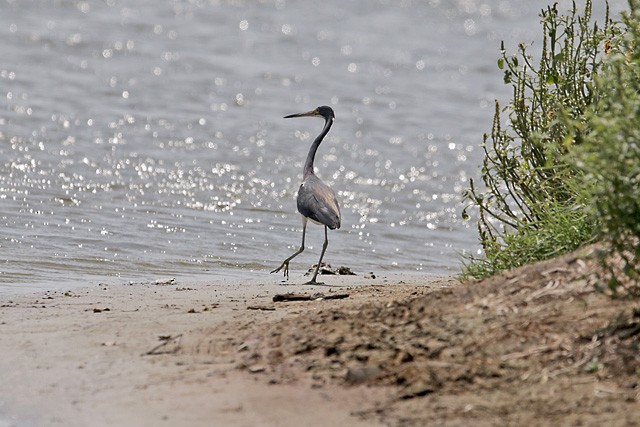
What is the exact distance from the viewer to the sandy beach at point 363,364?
556 cm

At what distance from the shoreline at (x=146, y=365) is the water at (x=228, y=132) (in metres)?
1.51

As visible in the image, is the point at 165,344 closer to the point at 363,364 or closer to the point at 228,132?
the point at 363,364

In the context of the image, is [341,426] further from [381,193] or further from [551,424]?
[381,193]

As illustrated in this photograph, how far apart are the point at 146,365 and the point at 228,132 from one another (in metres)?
12.4

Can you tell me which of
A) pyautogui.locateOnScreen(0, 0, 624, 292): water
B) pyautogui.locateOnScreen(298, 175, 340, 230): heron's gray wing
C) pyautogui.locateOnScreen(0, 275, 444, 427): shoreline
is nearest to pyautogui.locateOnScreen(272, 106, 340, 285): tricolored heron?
pyautogui.locateOnScreen(298, 175, 340, 230): heron's gray wing

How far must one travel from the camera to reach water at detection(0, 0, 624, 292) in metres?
12.0

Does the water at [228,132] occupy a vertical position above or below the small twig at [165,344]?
above

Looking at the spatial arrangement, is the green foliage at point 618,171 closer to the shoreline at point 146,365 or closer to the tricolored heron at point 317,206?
the shoreline at point 146,365

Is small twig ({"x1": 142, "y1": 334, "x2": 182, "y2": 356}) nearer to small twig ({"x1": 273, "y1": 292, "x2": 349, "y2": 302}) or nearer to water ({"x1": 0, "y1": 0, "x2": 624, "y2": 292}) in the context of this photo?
small twig ({"x1": 273, "y1": 292, "x2": 349, "y2": 302})

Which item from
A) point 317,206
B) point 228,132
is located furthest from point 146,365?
point 228,132

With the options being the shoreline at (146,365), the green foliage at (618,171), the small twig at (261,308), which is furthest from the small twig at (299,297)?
the green foliage at (618,171)

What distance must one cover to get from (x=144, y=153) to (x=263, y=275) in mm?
6317

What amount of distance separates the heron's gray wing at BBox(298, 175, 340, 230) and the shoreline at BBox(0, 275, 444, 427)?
186cm

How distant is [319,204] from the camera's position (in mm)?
10930
